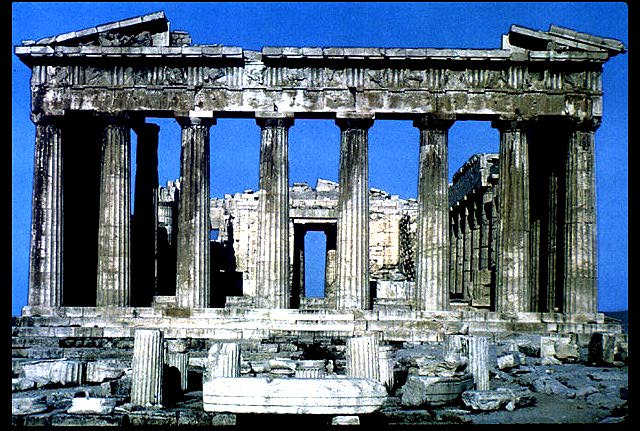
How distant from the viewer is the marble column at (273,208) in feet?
91.6

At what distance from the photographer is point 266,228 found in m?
28.0

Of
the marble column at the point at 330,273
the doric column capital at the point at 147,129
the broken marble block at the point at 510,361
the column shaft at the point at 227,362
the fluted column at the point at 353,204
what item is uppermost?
the doric column capital at the point at 147,129

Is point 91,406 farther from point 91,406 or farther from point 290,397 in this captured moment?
point 290,397

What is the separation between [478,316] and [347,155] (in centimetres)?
647

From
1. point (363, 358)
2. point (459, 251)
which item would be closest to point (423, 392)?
point (363, 358)

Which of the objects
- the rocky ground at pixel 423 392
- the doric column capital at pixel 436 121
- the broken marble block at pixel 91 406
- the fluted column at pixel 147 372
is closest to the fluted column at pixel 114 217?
the rocky ground at pixel 423 392

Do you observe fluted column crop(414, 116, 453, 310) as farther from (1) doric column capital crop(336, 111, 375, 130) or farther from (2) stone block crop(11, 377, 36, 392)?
(2) stone block crop(11, 377, 36, 392)

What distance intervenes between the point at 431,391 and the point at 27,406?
282 inches

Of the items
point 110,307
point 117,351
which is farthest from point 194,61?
point 117,351

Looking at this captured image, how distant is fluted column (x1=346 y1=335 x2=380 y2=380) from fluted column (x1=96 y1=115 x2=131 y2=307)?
12518 mm

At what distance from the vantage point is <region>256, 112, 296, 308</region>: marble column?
2791 centimetres

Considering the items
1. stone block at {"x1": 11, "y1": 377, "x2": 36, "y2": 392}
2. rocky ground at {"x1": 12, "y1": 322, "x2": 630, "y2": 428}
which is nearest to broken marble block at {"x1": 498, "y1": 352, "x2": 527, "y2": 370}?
rocky ground at {"x1": 12, "y1": 322, "x2": 630, "y2": 428}

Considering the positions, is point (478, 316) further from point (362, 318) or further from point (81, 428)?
point (81, 428)

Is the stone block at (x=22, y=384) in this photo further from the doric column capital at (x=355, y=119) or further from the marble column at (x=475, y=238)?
the marble column at (x=475, y=238)
